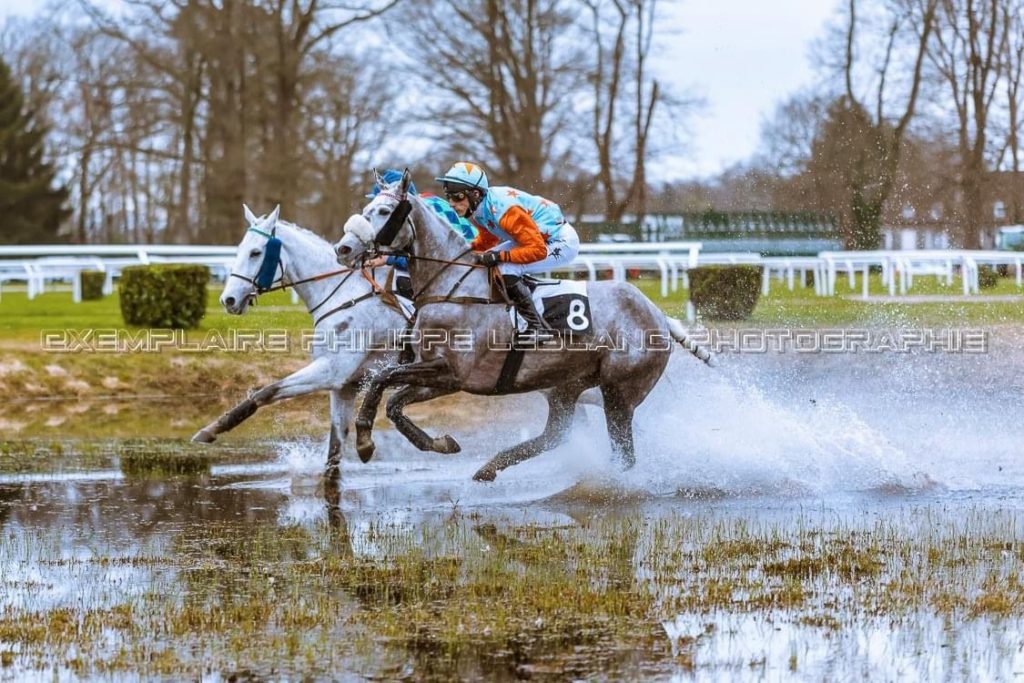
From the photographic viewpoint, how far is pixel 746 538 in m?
8.73

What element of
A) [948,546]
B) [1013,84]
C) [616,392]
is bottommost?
[948,546]

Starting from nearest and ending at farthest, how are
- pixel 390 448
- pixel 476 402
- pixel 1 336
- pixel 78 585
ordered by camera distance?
pixel 78 585
pixel 390 448
pixel 476 402
pixel 1 336

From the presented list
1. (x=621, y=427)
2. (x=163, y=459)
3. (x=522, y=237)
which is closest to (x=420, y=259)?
(x=522, y=237)

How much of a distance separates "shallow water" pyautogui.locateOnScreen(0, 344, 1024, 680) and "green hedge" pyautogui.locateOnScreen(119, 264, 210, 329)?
679 cm

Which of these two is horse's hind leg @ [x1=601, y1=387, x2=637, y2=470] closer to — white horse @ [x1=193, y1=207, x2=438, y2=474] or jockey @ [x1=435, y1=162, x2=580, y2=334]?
jockey @ [x1=435, y1=162, x2=580, y2=334]

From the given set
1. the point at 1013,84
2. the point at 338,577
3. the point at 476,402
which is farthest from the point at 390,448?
the point at 1013,84

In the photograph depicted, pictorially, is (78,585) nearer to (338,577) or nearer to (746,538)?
(338,577)

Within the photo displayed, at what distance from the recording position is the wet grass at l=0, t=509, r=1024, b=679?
20.3 ft

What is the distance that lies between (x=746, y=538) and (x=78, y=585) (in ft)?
12.8

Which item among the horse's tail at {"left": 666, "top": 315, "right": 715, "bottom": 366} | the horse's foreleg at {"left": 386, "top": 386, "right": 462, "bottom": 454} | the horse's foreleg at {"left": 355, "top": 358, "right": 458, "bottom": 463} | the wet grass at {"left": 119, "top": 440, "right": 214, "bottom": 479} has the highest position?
the horse's tail at {"left": 666, "top": 315, "right": 715, "bottom": 366}

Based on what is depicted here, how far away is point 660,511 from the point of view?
9.99 metres

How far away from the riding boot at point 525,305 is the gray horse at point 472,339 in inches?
4.1

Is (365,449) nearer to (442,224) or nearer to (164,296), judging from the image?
(442,224)

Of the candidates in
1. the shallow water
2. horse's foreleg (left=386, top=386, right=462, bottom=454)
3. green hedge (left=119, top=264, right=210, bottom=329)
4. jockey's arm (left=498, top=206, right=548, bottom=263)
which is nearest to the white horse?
the shallow water
